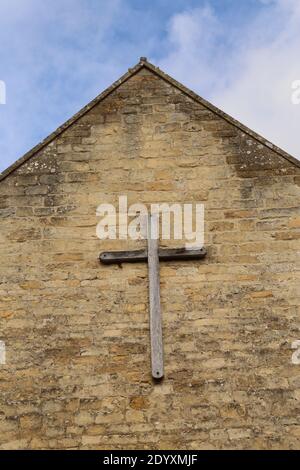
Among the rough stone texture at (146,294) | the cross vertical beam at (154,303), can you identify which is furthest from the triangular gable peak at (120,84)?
the cross vertical beam at (154,303)

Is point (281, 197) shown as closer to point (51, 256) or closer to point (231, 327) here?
point (231, 327)

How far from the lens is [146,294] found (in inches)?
254

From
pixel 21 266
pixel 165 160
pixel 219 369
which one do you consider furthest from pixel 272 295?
pixel 21 266

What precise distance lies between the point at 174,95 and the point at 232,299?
264 centimetres

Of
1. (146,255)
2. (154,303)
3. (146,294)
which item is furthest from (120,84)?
(154,303)

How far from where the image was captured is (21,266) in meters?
6.63

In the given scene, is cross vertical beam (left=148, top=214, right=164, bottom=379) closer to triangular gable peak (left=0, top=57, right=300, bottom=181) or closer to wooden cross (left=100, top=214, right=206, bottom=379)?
wooden cross (left=100, top=214, right=206, bottom=379)

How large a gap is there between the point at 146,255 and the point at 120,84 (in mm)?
2280

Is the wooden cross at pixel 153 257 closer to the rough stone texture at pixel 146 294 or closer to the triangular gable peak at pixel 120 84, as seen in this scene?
the rough stone texture at pixel 146 294

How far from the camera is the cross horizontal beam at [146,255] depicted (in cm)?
657

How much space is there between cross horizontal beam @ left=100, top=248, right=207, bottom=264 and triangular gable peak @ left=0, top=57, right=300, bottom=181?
1.51 meters

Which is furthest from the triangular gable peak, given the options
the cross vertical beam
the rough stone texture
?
the cross vertical beam

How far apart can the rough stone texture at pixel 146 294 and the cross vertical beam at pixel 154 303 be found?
86 mm

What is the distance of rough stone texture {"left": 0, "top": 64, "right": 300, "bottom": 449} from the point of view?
586cm
